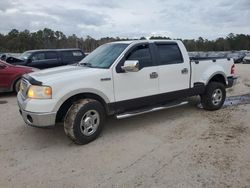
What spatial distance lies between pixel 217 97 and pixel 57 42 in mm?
52624

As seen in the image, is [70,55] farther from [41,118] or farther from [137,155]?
[137,155]

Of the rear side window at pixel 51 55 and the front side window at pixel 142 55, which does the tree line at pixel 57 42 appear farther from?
the front side window at pixel 142 55

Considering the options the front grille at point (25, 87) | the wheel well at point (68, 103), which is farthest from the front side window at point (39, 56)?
the wheel well at point (68, 103)

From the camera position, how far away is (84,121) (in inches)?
203

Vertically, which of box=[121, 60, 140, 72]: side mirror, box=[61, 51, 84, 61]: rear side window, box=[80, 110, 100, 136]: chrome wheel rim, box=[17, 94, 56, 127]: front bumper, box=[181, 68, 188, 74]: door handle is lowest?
box=[80, 110, 100, 136]: chrome wheel rim

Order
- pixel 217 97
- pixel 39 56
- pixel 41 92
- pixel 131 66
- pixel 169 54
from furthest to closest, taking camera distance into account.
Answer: pixel 39 56 → pixel 217 97 → pixel 169 54 → pixel 131 66 → pixel 41 92

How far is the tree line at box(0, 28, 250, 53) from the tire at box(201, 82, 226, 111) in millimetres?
→ 35964

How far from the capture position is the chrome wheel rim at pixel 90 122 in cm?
516

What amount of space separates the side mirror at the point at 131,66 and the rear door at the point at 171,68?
0.91 metres

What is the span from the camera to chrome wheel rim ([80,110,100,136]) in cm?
516

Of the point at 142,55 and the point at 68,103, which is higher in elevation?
the point at 142,55

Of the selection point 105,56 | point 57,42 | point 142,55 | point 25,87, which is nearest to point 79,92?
point 25,87

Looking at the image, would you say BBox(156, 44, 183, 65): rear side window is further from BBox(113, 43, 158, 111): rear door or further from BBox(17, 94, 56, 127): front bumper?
BBox(17, 94, 56, 127): front bumper

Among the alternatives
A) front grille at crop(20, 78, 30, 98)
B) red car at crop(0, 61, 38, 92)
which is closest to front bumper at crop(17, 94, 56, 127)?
front grille at crop(20, 78, 30, 98)
